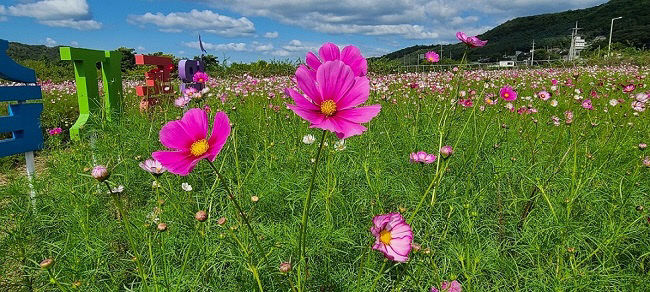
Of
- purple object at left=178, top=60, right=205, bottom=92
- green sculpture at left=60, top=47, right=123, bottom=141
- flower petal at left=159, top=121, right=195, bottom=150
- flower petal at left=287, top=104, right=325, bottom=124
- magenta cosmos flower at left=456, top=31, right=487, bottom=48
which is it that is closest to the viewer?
flower petal at left=287, top=104, right=325, bottom=124

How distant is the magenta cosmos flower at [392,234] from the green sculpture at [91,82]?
2017mm

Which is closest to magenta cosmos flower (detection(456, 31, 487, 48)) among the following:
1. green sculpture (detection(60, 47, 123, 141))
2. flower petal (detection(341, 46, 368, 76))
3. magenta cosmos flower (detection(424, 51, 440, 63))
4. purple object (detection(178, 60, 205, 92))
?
magenta cosmos flower (detection(424, 51, 440, 63))

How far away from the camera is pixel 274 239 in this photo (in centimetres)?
128

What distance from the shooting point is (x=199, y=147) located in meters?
0.65

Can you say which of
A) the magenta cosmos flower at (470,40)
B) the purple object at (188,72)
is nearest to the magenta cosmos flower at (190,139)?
the magenta cosmos flower at (470,40)

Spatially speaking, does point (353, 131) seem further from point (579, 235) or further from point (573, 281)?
point (579, 235)

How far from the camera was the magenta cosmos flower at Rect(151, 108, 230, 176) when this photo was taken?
24.5 inches

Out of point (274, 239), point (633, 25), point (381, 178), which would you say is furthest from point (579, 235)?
point (633, 25)

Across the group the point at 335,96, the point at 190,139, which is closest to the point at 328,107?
the point at 335,96

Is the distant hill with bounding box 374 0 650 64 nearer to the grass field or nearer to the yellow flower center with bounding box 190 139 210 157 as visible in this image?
the grass field

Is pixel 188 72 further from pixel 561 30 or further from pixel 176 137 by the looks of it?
pixel 561 30

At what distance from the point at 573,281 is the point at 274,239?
A: 90 cm

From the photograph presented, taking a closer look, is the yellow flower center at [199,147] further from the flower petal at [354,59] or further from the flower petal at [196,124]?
the flower petal at [354,59]

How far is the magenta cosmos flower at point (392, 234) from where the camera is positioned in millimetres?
699
